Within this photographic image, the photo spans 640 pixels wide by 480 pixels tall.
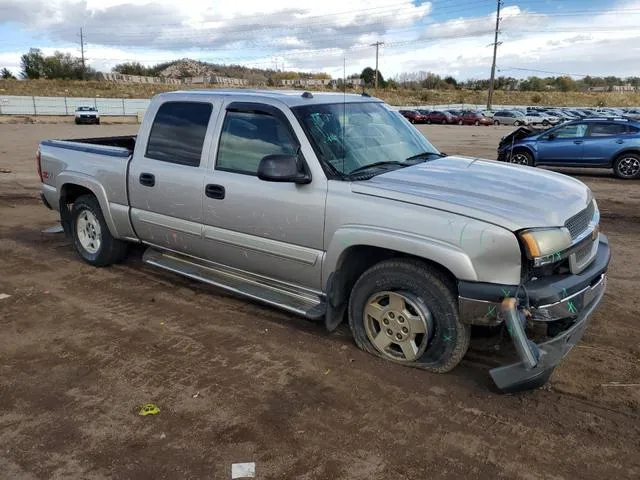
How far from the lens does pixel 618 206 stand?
1026cm

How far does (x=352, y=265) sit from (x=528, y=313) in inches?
51.2

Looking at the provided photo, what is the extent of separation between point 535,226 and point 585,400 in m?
1.17

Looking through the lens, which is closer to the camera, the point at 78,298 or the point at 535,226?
the point at 535,226

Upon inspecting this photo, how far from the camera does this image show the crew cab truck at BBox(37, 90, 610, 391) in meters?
3.33

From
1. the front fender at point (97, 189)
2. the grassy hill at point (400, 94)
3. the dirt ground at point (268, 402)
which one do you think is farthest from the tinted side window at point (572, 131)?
the grassy hill at point (400, 94)

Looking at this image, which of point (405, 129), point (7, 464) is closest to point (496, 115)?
point (405, 129)

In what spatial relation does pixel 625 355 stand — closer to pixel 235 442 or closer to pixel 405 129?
pixel 405 129

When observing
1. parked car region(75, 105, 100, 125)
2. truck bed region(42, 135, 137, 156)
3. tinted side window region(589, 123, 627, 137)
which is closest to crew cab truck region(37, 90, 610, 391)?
truck bed region(42, 135, 137, 156)

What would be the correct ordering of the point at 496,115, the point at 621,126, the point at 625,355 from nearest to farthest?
Result: the point at 625,355 → the point at 621,126 → the point at 496,115

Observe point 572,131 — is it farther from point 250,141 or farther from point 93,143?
point 250,141

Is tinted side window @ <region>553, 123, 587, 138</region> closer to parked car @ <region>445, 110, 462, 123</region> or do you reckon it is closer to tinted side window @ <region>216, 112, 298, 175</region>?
tinted side window @ <region>216, 112, 298, 175</region>

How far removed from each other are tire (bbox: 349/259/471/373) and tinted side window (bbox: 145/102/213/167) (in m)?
1.98

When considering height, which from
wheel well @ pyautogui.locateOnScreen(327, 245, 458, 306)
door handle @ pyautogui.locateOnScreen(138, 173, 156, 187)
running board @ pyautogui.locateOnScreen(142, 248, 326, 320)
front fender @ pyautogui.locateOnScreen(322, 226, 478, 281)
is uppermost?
door handle @ pyautogui.locateOnScreen(138, 173, 156, 187)

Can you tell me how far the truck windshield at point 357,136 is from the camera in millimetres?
4098
